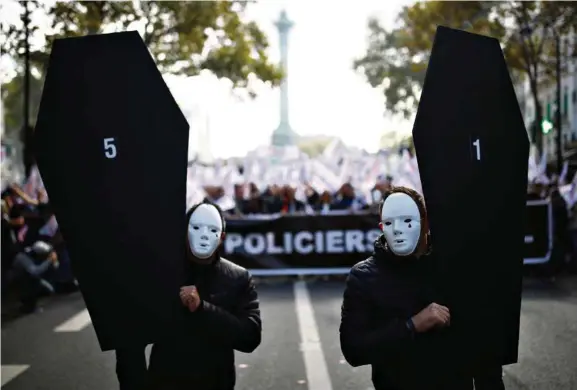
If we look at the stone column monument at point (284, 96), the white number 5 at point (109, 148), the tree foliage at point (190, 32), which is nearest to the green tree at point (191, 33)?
the tree foliage at point (190, 32)

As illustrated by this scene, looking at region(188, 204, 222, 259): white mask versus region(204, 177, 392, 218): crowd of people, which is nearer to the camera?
region(188, 204, 222, 259): white mask

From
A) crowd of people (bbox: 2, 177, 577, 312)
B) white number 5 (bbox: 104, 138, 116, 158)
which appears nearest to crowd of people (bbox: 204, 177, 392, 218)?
crowd of people (bbox: 2, 177, 577, 312)

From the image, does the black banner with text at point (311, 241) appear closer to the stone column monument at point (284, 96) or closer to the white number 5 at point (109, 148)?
the white number 5 at point (109, 148)

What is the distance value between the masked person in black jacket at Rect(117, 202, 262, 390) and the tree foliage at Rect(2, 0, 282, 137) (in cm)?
1178

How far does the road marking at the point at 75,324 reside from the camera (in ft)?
28.9

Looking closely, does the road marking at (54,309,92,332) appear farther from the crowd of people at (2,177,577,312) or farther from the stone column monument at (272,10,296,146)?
the stone column monument at (272,10,296,146)

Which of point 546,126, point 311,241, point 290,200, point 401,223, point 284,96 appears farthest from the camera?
point 284,96

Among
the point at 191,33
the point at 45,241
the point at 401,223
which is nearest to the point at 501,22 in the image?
the point at 191,33

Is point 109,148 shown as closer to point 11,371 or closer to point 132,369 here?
point 132,369

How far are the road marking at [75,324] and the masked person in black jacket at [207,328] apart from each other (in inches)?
226

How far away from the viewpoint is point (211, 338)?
3.28 m

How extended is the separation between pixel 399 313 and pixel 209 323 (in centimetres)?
80

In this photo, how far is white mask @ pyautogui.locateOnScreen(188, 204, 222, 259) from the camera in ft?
11.3

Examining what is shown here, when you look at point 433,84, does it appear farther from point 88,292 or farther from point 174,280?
point 88,292
